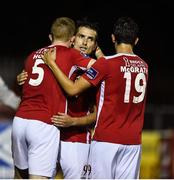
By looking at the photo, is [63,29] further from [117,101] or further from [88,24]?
[117,101]

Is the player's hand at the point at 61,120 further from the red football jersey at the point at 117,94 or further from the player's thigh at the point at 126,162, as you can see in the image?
the player's thigh at the point at 126,162

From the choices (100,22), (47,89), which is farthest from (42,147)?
(100,22)

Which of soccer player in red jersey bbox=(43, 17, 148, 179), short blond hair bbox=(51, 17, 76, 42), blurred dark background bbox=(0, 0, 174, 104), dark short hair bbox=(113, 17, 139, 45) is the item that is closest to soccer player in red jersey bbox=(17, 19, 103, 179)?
soccer player in red jersey bbox=(43, 17, 148, 179)

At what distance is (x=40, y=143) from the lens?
7.61 meters

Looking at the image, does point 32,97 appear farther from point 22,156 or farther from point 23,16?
point 23,16

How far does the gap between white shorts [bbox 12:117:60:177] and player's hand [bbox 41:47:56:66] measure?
0.63m

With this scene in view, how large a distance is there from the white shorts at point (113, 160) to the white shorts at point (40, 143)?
1.30ft

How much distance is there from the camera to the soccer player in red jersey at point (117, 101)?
748 centimetres

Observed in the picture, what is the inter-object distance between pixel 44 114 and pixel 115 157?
85 cm

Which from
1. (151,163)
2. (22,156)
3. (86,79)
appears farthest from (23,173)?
(151,163)

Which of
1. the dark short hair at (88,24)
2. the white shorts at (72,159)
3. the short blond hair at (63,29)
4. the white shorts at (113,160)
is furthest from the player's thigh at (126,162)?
the dark short hair at (88,24)

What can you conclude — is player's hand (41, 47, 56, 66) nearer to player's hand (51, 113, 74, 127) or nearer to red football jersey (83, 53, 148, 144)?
red football jersey (83, 53, 148, 144)

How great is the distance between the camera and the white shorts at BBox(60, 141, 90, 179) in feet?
25.8

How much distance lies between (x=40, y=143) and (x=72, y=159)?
440mm
